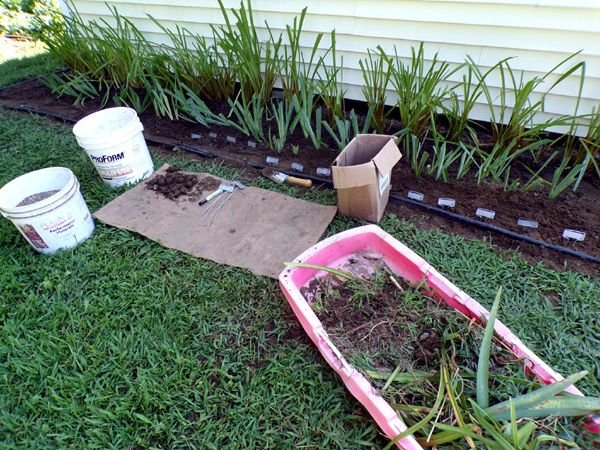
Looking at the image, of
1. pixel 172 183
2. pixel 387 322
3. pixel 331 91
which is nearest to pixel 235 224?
pixel 172 183

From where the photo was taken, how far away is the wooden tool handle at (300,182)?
6.66 feet

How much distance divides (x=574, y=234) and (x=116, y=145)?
7.31 feet

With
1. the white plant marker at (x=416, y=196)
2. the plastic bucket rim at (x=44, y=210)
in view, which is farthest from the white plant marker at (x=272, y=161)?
the plastic bucket rim at (x=44, y=210)

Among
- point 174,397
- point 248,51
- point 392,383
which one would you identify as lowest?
point 174,397

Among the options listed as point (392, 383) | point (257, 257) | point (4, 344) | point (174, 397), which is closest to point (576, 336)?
point (392, 383)

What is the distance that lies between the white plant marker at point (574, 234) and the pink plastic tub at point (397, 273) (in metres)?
0.72

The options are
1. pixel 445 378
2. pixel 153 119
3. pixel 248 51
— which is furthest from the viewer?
pixel 153 119

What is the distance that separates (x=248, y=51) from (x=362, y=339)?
1851mm

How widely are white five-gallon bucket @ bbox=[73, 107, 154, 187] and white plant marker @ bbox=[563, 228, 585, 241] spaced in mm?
2129

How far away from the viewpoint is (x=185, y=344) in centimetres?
138

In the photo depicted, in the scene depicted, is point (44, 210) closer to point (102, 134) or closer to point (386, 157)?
point (102, 134)

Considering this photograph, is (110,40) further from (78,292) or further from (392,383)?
(392,383)

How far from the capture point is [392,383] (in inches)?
44.5

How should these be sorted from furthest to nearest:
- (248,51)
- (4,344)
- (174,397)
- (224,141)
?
(224,141) < (248,51) < (4,344) < (174,397)
